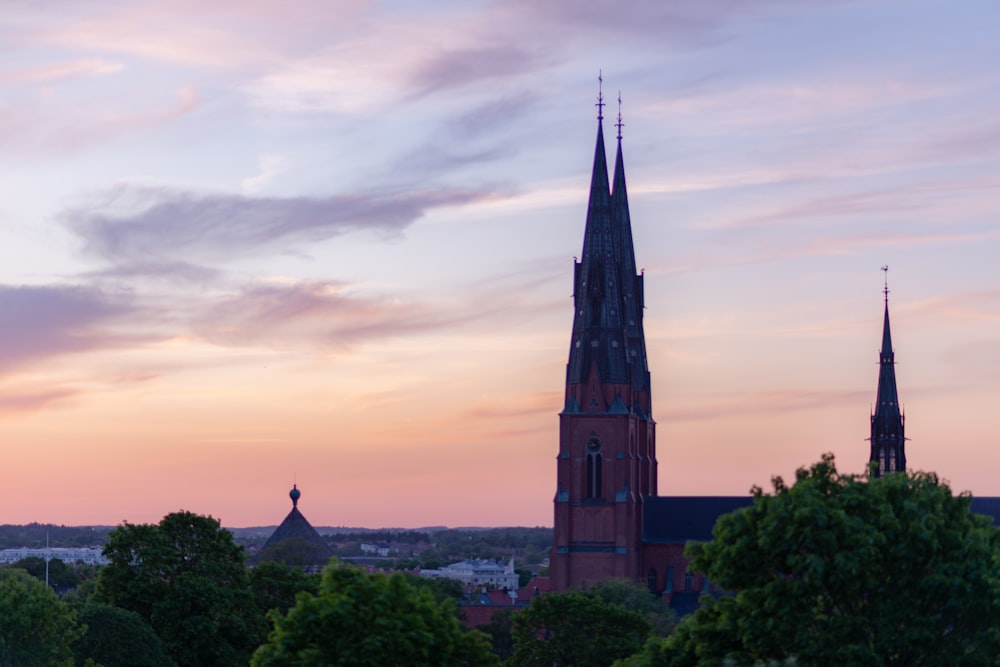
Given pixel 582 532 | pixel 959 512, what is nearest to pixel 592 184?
pixel 582 532

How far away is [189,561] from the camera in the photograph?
357ft

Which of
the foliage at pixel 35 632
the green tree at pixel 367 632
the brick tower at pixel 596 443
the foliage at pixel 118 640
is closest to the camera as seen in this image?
the green tree at pixel 367 632

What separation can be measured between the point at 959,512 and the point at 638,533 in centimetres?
11657

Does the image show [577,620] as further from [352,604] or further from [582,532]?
[582,532]

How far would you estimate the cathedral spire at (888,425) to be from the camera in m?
193

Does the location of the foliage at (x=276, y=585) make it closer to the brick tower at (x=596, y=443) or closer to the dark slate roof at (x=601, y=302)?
the brick tower at (x=596, y=443)

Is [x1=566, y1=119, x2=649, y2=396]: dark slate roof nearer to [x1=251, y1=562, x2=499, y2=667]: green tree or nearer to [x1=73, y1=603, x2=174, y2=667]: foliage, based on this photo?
[x1=73, y1=603, x2=174, y2=667]: foliage

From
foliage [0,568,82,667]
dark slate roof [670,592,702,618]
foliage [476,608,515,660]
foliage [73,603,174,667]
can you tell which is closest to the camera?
foliage [0,568,82,667]

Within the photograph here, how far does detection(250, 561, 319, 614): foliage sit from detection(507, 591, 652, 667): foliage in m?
14.1

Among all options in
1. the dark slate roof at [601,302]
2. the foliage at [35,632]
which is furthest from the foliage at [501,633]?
the foliage at [35,632]

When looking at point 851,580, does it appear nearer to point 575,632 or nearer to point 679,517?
point 575,632

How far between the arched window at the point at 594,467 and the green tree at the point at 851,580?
111 m

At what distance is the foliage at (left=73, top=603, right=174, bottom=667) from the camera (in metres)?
97.8

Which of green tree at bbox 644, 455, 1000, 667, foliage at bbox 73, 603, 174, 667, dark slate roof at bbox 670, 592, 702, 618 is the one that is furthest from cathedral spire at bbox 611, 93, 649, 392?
green tree at bbox 644, 455, 1000, 667
